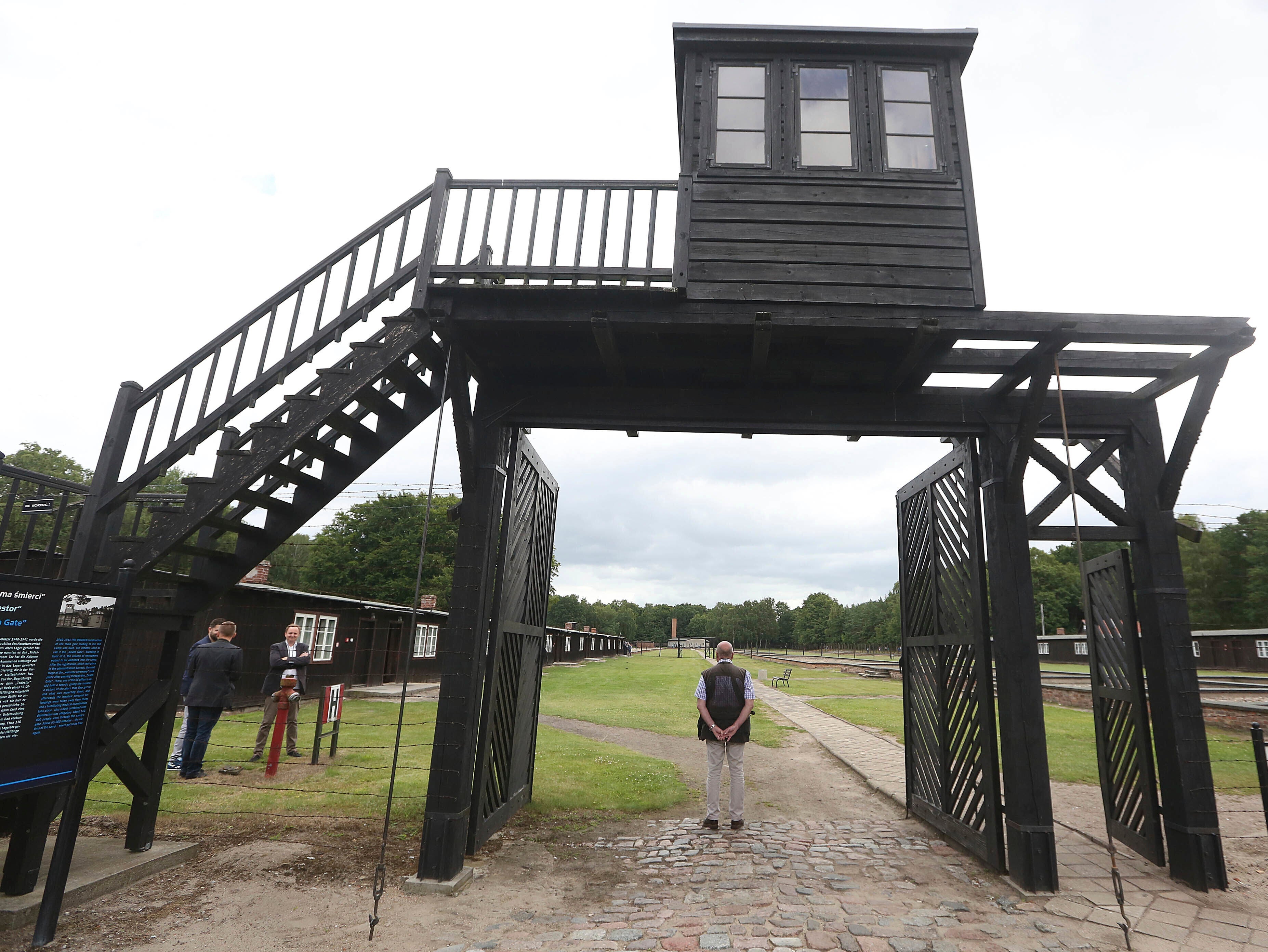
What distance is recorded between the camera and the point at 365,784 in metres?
8.38

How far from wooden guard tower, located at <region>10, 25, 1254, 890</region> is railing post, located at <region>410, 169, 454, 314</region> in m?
0.03

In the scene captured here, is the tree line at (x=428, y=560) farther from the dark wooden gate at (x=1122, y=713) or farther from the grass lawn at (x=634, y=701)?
the dark wooden gate at (x=1122, y=713)

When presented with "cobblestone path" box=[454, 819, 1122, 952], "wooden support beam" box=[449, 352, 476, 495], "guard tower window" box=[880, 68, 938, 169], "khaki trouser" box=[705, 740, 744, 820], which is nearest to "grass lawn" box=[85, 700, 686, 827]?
"khaki trouser" box=[705, 740, 744, 820]

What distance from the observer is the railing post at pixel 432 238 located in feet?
17.6

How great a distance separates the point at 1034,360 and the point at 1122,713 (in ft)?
11.3

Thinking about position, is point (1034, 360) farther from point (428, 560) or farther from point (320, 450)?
point (428, 560)

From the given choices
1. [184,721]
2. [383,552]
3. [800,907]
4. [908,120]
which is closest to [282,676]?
[184,721]

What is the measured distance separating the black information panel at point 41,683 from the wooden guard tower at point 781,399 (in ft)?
2.29

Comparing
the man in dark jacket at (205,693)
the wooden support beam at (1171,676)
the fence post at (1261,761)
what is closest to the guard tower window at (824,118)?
the wooden support beam at (1171,676)

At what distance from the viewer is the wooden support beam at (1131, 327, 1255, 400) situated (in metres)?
5.38

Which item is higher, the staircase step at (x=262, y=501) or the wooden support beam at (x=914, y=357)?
the wooden support beam at (x=914, y=357)

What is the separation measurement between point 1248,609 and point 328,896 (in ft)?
228

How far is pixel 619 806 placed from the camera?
7.78m

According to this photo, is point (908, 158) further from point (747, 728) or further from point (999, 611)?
point (747, 728)
